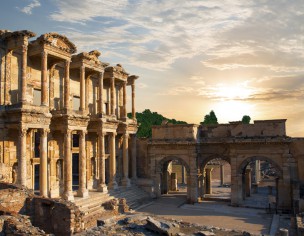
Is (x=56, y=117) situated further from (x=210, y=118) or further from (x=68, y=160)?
(x=210, y=118)

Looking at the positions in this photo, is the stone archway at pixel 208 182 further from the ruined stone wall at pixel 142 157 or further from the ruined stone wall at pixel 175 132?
the ruined stone wall at pixel 142 157

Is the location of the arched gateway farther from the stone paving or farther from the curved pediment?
the curved pediment

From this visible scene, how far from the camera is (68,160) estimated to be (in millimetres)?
22828

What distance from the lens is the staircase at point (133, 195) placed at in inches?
1038

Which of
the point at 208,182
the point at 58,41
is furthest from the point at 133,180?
the point at 58,41

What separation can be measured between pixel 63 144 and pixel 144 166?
10606 millimetres

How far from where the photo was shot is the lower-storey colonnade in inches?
816

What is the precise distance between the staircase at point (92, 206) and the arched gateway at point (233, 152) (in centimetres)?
668

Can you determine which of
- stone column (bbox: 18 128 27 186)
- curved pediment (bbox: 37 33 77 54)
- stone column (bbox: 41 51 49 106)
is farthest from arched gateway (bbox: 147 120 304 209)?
stone column (bbox: 18 128 27 186)

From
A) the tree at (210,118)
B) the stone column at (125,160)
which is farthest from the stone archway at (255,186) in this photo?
the tree at (210,118)

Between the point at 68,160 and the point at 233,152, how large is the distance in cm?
1386

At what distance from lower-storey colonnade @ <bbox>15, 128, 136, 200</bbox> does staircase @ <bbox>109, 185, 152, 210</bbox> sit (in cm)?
77

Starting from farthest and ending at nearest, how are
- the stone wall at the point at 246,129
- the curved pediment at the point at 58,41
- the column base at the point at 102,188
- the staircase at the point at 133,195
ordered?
the staircase at the point at 133,195, the column base at the point at 102,188, the stone wall at the point at 246,129, the curved pediment at the point at 58,41

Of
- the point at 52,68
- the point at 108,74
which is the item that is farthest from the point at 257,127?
the point at 52,68
